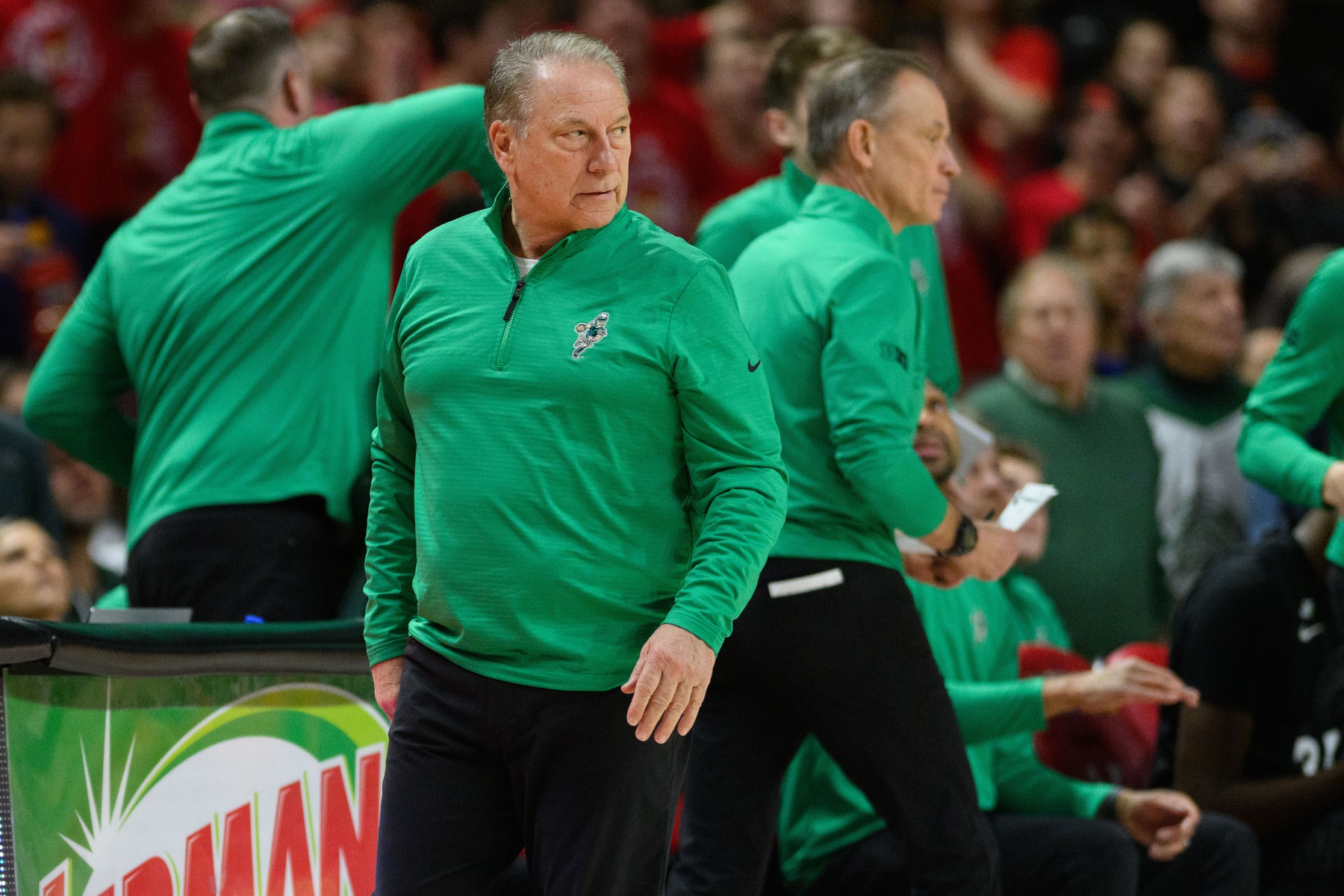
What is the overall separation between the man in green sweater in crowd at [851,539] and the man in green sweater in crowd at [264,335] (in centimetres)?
71

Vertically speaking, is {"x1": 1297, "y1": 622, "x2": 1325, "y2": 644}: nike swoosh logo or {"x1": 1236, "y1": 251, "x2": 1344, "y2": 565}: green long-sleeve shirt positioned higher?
{"x1": 1236, "y1": 251, "x2": 1344, "y2": 565}: green long-sleeve shirt

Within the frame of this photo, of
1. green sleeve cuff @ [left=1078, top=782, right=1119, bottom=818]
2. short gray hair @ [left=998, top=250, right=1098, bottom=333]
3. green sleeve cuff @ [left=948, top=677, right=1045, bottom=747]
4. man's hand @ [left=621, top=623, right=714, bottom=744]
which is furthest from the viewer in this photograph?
short gray hair @ [left=998, top=250, right=1098, bottom=333]

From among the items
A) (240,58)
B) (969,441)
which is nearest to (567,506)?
(969,441)

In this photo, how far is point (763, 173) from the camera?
7242 millimetres

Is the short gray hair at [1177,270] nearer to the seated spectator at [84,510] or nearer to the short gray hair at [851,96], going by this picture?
the short gray hair at [851,96]

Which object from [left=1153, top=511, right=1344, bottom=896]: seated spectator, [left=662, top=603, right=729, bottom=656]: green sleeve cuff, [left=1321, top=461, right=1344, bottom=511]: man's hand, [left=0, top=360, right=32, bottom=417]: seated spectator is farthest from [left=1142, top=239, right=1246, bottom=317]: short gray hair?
[left=662, top=603, right=729, bottom=656]: green sleeve cuff

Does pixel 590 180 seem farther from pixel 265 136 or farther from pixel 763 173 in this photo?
pixel 763 173

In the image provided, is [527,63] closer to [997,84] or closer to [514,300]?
[514,300]

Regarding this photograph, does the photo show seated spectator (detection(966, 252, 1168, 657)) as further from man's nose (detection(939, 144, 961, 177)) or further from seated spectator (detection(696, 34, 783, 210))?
man's nose (detection(939, 144, 961, 177))

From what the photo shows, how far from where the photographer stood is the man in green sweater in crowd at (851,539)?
118 inches

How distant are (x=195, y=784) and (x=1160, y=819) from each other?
199 cm

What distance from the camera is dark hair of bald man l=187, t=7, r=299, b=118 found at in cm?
365

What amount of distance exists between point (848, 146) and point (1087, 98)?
520 centimetres

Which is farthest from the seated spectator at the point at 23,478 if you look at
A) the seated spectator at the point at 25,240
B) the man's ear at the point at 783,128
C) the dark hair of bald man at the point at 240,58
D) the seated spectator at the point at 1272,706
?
the seated spectator at the point at 1272,706
